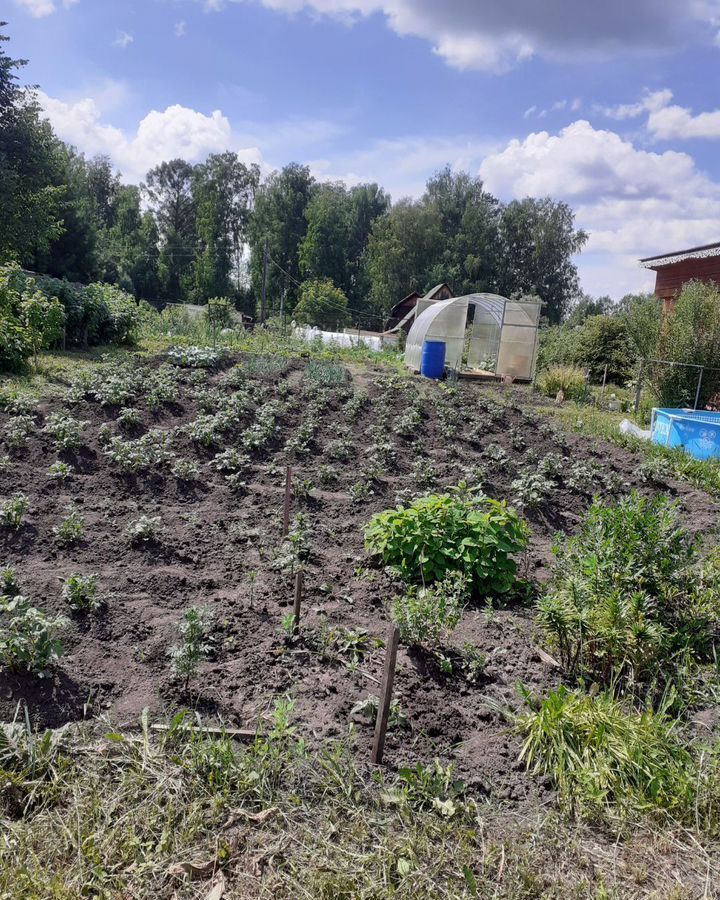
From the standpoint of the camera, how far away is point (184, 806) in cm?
243

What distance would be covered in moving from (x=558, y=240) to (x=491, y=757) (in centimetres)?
4514

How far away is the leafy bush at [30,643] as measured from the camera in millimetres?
2967

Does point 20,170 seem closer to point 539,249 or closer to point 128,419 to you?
point 128,419

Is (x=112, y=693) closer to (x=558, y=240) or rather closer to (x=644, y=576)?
(x=644, y=576)

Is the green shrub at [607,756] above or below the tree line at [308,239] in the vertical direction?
below

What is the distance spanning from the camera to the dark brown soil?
9.73 ft

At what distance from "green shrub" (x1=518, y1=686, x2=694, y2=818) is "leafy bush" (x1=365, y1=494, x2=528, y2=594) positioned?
1266 millimetres

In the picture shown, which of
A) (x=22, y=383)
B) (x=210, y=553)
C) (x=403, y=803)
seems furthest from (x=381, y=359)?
(x=403, y=803)

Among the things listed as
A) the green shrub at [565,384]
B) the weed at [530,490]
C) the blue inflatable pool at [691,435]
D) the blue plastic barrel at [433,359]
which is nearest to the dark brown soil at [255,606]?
the weed at [530,490]

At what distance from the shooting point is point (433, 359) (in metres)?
14.0

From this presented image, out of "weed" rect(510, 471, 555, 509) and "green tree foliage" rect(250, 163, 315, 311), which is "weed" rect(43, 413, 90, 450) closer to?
"weed" rect(510, 471, 555, 509)

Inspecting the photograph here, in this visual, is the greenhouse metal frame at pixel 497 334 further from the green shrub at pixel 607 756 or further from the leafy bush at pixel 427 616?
the green shrub at pixel 607 756

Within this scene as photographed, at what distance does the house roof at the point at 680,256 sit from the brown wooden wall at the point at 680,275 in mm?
236

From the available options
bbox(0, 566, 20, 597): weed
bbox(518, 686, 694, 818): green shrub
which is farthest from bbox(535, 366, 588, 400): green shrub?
bbox(0, 566, 20, 597): weed
